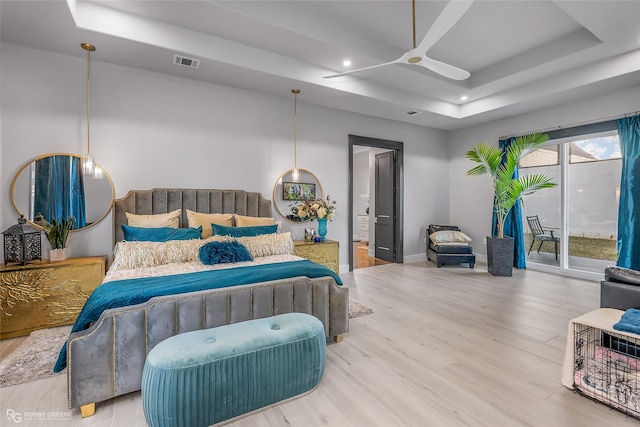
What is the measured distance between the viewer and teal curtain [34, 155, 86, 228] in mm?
3275

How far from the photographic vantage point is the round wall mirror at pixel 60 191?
3.21 m

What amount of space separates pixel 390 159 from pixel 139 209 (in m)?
4.89

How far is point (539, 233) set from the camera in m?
5.60

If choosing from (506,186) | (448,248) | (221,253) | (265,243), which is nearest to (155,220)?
(221,253)

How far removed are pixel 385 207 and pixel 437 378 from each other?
476 cm

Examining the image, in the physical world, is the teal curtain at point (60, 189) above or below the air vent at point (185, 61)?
below

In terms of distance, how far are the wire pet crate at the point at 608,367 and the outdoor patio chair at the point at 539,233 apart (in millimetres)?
4015

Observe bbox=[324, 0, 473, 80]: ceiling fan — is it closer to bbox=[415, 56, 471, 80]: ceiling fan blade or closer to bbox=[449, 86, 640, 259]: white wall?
bbox=[415, 56, 471, 80]: ceiling fan blade

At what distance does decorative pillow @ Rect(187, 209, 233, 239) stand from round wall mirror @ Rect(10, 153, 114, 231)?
0.97 m

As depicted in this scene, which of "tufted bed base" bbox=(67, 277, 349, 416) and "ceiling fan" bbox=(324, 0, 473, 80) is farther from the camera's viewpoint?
"ceiling fan" bbox=(324, 0, 473, 80)

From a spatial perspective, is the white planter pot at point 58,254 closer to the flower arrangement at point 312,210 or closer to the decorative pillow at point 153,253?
the decorative pillow at point 153,253

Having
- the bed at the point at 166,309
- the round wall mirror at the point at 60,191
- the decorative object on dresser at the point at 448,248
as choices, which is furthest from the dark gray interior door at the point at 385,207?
the round wall mirror at the point at 60,191

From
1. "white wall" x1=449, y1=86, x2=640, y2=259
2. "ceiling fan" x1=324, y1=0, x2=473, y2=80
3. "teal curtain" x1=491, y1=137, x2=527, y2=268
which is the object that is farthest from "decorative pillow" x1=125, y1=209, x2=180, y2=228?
"white wall" x1=449, y1=86, x2=640, y2=259

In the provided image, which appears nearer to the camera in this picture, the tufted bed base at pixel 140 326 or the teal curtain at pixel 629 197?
the tufted bed base at pixel 140 326
